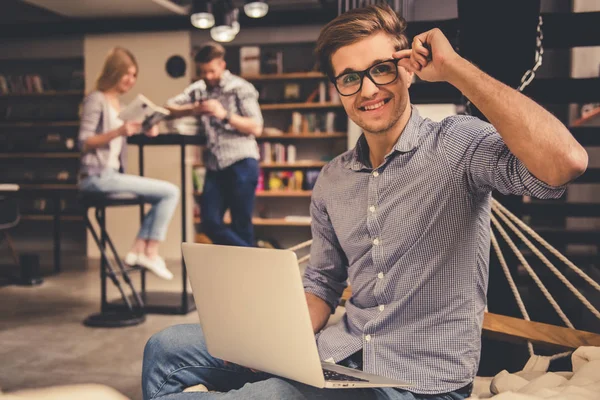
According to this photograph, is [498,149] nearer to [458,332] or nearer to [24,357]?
[458,332]

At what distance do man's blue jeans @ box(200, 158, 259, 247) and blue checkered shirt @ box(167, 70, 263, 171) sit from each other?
0.19ft

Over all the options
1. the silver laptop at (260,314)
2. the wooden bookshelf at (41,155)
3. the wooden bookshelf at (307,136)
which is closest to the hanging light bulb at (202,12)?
the wooden bookshelf at (307,136)

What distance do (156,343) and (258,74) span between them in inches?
220

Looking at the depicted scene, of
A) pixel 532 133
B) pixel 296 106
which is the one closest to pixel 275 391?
pixel 532 133

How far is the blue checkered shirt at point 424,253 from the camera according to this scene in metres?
1.18

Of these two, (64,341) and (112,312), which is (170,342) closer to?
(64,341)

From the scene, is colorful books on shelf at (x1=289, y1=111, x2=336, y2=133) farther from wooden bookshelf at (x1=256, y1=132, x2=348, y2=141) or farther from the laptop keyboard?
the laptop keyboard

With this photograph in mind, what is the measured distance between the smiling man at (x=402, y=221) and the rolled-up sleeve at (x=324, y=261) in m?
0.04

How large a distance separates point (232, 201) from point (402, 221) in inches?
106

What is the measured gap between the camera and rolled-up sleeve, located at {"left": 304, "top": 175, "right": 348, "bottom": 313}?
1.47 m

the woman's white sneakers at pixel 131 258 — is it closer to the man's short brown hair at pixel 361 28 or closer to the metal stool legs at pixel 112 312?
the metal stool legs at pixel 112 312

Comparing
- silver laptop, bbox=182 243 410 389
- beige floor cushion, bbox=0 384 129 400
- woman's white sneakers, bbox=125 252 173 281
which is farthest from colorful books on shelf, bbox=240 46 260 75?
beige floor cushion, bbox=0 384 129 400

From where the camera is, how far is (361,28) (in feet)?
4.30

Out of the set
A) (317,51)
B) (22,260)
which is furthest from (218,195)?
(317,51)
